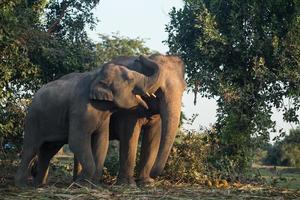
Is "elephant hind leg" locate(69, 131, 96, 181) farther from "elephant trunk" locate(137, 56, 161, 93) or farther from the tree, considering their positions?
the tree

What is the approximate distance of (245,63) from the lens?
20125 millimetres

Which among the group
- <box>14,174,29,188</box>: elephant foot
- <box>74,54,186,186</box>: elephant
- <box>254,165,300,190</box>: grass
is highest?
<box>74,54,186,186</box>: elephant

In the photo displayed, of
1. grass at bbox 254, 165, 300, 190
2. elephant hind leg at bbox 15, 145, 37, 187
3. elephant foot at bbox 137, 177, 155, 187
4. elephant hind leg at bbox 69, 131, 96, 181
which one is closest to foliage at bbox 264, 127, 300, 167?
grass at bbox 254, 165, 300, 190

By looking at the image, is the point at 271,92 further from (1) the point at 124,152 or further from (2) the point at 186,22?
(1) the point at 124,152

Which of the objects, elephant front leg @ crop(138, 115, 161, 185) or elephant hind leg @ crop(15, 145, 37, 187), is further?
elephant hind leg @ crop(15, 145, 37, 187)

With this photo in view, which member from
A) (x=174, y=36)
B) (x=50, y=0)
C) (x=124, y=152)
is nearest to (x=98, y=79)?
(x=124, y=152)

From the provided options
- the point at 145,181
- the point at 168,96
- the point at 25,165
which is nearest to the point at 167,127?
the point at 168,96

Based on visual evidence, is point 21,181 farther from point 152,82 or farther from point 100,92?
point 152,82

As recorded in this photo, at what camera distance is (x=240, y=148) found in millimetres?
18625

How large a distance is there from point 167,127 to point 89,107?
1.45 meters

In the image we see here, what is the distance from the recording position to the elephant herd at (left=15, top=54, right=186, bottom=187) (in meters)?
10.2

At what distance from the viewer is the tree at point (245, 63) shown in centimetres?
1889

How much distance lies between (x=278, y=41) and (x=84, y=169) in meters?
10.6

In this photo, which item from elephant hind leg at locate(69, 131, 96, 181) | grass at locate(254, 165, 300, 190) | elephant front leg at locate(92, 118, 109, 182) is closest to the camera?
elephant hind leg at locate(69, 131, 96, 181)
